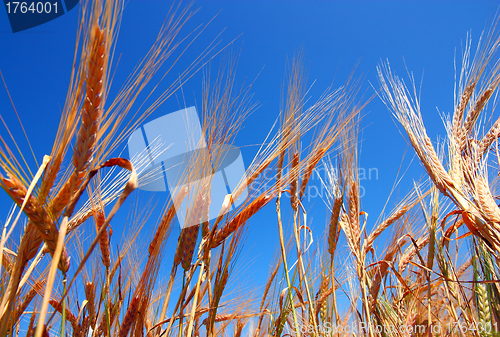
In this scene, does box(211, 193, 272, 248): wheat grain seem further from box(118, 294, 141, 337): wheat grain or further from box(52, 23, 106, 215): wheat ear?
box(52, 23, 106, 215): wheat ear

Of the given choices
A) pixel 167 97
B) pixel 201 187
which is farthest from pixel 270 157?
pixel 167 97

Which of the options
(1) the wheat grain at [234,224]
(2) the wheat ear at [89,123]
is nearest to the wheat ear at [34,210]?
(2) the wheat ear at [89,123]

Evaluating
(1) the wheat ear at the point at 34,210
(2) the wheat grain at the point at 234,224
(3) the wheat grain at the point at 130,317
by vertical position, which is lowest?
(3) the wheat grain at the point at 130,317

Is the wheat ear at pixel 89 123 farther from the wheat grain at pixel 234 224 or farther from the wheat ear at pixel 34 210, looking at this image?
the wheat grain at pixel 234 224

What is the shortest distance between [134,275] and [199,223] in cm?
92

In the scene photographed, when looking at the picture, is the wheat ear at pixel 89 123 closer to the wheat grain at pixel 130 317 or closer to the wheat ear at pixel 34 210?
the wheat ear at pixel 34 210

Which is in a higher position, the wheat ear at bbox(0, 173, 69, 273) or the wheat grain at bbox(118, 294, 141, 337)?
the wheat ear at bbox(0, 173, 69, 273)

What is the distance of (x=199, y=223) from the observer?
1.20m

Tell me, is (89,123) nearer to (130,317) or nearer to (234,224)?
(234,224)

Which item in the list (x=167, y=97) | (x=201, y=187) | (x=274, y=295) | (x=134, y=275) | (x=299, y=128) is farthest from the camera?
(x=274, y=295)

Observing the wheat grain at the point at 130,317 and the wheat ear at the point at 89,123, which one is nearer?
the wheat ear at the point at 89,123

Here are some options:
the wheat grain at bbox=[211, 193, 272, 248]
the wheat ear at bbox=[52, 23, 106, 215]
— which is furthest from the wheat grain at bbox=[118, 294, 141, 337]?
the wheat ear at bbox=[52, 23, 106, 215]

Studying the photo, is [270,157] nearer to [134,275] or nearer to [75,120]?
[75,120]

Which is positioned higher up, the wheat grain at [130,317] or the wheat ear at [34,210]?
the wheat ear at [34,210]
